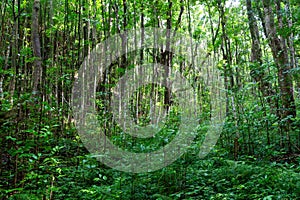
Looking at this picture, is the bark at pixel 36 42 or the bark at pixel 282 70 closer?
the bark at pixel 282 70

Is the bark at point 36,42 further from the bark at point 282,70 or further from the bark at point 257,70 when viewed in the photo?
the bark at point 282,70

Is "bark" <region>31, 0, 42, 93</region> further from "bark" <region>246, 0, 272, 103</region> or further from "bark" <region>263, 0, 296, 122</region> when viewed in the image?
"bark" <region>263, 0, 296, 122</region>

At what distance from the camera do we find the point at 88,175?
4.82m

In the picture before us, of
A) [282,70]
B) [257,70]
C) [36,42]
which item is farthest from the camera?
[36,42]

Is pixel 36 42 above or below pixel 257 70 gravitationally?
above

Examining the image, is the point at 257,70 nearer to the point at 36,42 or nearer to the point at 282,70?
the point at 282,70

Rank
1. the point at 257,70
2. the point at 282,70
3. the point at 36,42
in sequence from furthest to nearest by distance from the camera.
→ the point at 36,42 < the point at 282,70 < the point at 257,70

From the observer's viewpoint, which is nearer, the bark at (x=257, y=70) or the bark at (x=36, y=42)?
the bark at (x=257, y=70)

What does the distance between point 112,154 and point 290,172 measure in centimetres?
355

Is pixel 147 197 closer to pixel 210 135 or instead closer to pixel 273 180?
pixel 273 180

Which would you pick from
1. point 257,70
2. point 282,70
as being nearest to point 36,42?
point 257,70

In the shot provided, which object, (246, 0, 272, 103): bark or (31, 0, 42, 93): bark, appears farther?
(31, 0, 42, 93): bark

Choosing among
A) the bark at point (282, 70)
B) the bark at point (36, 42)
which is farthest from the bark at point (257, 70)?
the bark at point (36, 42)

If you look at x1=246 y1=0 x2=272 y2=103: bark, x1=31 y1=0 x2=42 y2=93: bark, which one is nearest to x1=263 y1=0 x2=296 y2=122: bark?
x1=246 y1=0 x2=272 y2=103: bark
